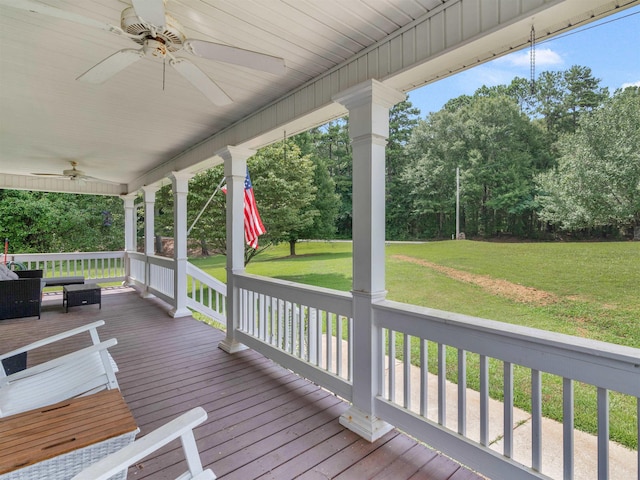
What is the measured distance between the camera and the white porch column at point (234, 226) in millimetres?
4094

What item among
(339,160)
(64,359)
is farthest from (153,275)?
(339,160)

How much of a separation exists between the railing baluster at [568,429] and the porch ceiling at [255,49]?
1.80 m

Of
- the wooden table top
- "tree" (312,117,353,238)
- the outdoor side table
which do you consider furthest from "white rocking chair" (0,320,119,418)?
"tree" (312,117,353,238)

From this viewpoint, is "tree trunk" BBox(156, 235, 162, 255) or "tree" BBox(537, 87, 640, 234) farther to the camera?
"tree trunk" BBox(156, 235, 162, 255)

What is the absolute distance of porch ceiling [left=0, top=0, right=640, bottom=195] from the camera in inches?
72.6

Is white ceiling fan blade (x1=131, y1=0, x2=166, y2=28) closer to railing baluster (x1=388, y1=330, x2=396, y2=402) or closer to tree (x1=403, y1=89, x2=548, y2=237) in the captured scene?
railing baluster (x1=388, y1=330, x2=396, y2=402)

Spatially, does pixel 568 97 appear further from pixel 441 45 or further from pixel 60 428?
pixel 60 428

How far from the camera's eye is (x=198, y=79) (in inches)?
83.6

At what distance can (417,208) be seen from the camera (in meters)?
7.40

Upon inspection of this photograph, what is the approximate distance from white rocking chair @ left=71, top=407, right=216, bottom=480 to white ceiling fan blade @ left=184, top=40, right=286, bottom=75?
177 centimetres

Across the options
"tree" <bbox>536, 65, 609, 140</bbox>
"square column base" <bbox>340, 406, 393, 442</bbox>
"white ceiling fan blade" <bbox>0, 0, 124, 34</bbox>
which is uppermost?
"tree" <bbox>536, 65, 609, 140</bbox>

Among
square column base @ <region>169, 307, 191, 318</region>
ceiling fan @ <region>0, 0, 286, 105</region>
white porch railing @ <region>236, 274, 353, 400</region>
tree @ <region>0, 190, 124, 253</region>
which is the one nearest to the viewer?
ceiling fan @ <region>0, 0, 286, 105</region>

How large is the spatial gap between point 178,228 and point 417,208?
16.5 ft

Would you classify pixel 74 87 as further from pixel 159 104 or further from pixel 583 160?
pixel 583 160
